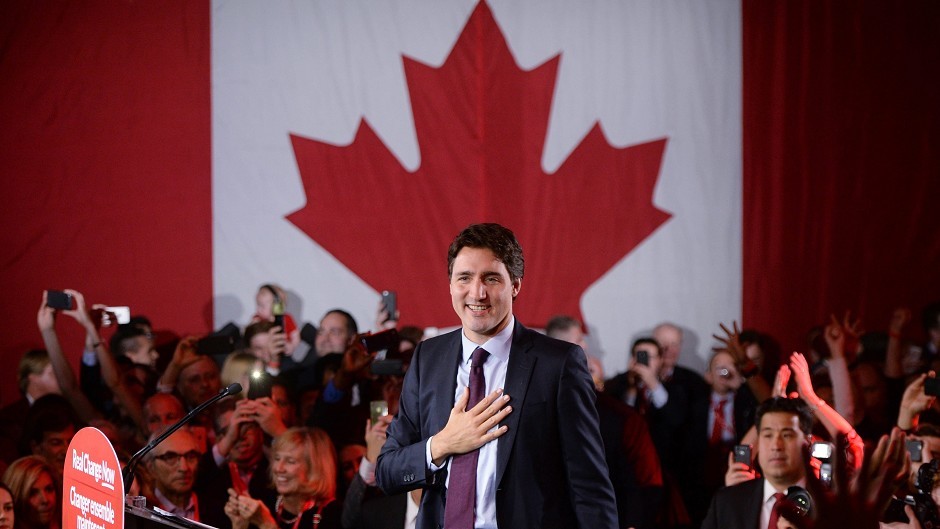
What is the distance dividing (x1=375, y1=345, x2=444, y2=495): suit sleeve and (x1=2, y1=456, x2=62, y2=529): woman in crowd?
2005 mm

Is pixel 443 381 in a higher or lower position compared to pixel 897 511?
higher

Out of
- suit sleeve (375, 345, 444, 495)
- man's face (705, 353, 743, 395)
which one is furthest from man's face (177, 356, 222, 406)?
suit sleeve (375, 345, 444, 495)

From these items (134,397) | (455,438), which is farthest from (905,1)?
(455,438)

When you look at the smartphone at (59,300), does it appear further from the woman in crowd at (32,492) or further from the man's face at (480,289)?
the man's face at (480,289)

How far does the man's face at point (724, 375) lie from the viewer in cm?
530

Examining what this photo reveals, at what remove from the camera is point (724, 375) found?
5.34 meters

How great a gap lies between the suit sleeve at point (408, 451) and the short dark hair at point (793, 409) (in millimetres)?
1706

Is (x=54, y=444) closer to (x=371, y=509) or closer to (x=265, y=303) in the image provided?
(x=371, y=509)

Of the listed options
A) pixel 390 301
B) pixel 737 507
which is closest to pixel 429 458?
pixel 737 507

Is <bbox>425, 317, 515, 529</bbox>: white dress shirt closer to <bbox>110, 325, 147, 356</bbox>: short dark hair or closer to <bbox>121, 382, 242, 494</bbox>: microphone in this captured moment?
<bbox>121, 382, 242, 494</bbox>: microphone

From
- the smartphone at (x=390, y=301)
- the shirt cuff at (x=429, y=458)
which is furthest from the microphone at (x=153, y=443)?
the smartphone at (x=390, y=301)

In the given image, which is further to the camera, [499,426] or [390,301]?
Answer: [390,301]

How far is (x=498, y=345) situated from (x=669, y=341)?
4.05 metres

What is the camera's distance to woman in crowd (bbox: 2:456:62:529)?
3.71 m
